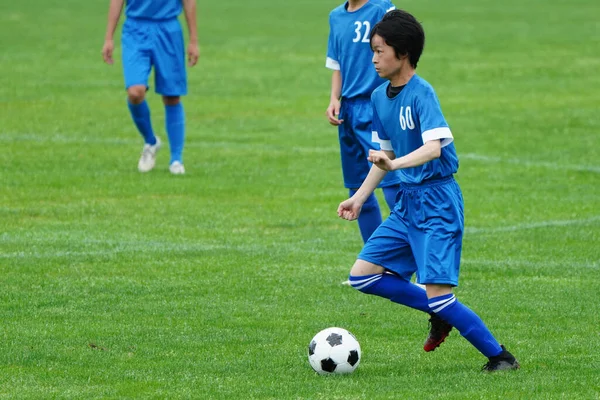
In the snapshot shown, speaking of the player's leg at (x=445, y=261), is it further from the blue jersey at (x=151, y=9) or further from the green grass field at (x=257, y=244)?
the blue jersey at (x=151, y=9)

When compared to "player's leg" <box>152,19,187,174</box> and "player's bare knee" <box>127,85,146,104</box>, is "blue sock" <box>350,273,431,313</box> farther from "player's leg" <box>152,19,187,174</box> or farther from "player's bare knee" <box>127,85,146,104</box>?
"player's leg" <box>152,19,187,174</box>

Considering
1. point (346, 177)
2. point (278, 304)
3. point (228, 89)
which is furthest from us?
point (228, 89)

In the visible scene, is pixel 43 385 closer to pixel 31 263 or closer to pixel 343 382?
pixel 343 382

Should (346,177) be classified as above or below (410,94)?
below

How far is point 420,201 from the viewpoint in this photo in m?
5.77

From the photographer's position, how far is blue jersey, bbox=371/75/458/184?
5629mm

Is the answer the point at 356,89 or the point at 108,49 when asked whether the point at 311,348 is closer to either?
the point at 356,89

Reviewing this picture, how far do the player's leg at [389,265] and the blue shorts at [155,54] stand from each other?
247 inches

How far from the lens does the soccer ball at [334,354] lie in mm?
5738

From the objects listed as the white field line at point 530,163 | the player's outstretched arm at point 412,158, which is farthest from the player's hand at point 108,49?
the player's outstretched arm at point 412,158

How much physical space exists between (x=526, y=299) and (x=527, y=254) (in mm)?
1458

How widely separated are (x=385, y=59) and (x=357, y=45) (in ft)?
6.95

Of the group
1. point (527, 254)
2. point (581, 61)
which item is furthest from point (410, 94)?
point (581, 61)

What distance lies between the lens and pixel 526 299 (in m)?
7.46
